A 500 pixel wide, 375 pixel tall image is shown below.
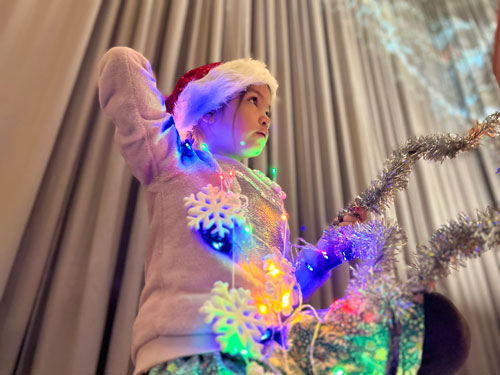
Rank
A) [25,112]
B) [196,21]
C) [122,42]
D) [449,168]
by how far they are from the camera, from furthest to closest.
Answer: [449,168]
[196,21]
[122,42]
[25,112]

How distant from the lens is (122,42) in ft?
3.88

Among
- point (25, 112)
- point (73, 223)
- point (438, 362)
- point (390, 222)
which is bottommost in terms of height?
point (438, 362)

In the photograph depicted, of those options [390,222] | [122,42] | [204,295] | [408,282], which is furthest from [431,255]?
[122,42]

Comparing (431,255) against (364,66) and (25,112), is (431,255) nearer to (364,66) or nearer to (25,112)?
(25,112)

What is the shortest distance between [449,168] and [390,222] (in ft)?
4.10

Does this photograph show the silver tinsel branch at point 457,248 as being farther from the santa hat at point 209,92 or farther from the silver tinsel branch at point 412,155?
the santa hat at point 209,92

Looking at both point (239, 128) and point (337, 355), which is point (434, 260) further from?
point (239, 128)

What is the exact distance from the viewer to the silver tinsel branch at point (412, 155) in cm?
71

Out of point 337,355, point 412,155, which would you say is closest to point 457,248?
point 337,355

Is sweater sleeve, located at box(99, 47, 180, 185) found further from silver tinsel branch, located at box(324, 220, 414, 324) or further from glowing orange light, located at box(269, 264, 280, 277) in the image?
silver tinsel branch, located at box(324, 220, 414, 324)

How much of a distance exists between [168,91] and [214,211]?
66cm

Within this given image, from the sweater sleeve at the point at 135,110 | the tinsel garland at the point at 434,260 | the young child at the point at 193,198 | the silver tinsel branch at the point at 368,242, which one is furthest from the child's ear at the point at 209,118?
the tinsel garland at the point at 434,260

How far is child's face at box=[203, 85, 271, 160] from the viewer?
0.80 meters

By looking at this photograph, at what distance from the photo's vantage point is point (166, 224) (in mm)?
643
